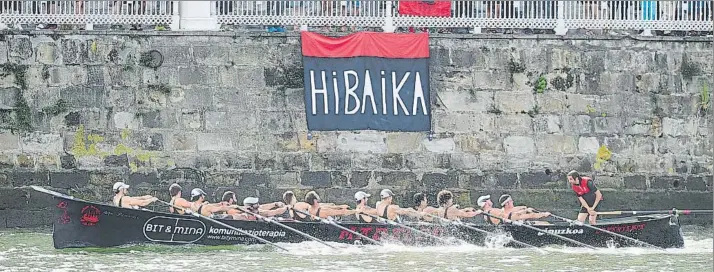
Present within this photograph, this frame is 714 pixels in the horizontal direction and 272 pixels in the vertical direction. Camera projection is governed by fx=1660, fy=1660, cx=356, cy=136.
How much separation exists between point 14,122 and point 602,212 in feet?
30.7

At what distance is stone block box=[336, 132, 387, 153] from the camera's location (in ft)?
85.8

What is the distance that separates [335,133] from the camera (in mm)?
26156

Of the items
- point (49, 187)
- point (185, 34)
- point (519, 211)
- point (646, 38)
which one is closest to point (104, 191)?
point (49, 187)

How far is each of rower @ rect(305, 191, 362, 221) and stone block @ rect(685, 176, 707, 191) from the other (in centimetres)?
554

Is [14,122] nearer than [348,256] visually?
No

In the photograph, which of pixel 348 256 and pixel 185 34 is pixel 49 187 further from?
pixel 348 256

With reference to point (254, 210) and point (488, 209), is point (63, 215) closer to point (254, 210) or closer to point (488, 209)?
point (254, 210)

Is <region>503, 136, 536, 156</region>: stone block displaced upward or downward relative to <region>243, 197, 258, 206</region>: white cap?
upward

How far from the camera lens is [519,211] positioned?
83.1 feet

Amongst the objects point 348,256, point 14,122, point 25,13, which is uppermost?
point 25,13

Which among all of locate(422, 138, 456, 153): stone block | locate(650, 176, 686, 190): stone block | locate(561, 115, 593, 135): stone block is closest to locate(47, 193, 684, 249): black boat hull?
locate(650, 176, 686, 190): stone block

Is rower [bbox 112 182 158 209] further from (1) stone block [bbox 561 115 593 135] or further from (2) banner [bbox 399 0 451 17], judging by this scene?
(1) stone block [bbox 561 115 593 135]

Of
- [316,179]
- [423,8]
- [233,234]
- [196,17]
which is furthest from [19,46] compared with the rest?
[423,8]

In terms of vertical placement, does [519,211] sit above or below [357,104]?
below
